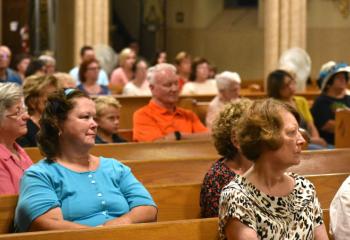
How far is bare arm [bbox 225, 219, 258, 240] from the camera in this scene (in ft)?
11.4

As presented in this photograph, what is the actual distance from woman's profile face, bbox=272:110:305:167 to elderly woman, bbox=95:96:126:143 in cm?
272

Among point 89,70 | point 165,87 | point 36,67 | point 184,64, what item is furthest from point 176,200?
point 184,64

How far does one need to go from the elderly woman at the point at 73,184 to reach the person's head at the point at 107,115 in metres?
1.96

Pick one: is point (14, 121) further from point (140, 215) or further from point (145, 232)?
point (145, 232)

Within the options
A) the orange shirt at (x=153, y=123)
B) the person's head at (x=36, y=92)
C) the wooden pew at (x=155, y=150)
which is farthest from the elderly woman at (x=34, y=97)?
the orange shirt at (x=153, y=123)

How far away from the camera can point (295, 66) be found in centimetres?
1172

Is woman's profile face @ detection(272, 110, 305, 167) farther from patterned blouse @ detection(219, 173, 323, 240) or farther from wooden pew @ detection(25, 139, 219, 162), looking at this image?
wooden pew @ detection(25, 139, 219, 162)

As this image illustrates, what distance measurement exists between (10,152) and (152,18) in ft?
43.3

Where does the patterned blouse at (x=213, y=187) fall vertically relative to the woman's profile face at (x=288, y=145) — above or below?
below

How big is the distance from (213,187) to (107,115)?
2.08 m

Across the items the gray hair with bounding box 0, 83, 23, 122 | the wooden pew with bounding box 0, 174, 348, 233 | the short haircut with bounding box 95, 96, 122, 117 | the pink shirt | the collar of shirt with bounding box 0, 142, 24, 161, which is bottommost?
the wooden pew with bounding box 0, 174, 348, 233

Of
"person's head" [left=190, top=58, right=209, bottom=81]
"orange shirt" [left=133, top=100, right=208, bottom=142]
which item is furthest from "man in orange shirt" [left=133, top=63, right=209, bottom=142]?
"person's head" [left=190, top=58, right=209, bottom=81]

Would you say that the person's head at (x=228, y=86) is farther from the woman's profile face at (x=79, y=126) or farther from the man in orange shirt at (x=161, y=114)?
the woman's profile face at (x=79, y=126)

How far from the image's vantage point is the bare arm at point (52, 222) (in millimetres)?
3850
